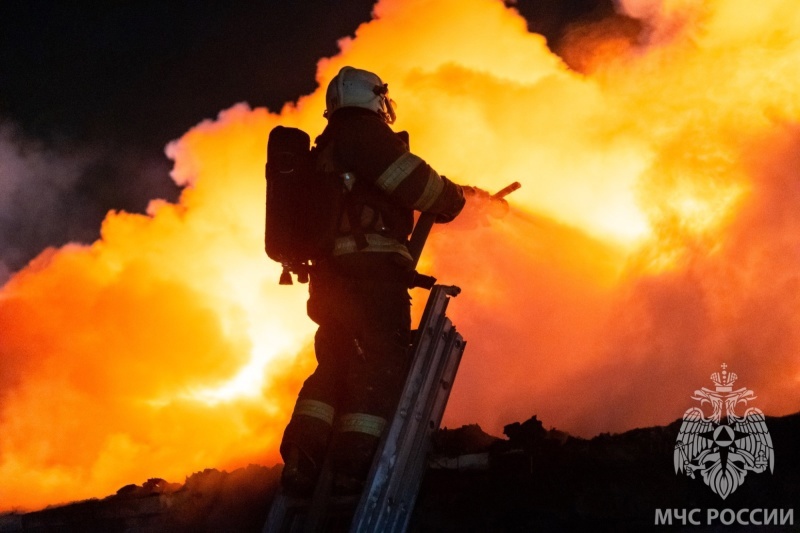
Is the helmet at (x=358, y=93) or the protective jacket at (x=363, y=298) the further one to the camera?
the helmet at (x=358, y=93)

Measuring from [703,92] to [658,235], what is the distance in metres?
1.71

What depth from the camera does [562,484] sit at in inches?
190

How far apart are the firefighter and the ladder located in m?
0.07

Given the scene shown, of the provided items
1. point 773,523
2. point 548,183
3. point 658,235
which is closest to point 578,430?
point 658,235

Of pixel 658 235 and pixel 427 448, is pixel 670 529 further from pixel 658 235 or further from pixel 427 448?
pixel 658 235

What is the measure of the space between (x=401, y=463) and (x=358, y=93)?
7.05 feet

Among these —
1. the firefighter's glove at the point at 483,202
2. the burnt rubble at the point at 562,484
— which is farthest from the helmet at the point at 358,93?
the burnt rubble at the point at 562,484

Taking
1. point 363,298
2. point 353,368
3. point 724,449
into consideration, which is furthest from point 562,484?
point 363,298

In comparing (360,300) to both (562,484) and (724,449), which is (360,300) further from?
(724,449)

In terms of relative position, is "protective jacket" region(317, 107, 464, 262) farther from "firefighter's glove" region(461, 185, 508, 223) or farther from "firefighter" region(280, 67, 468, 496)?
"firefighter's glove" region(461, 185, 508, 223)

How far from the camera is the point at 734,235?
8.59 meters

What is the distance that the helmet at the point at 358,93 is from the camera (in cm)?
507

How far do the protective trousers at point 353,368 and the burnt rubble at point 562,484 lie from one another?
654mm

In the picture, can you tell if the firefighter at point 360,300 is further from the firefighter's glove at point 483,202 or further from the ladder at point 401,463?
the firefighter's glove at point 483,202
